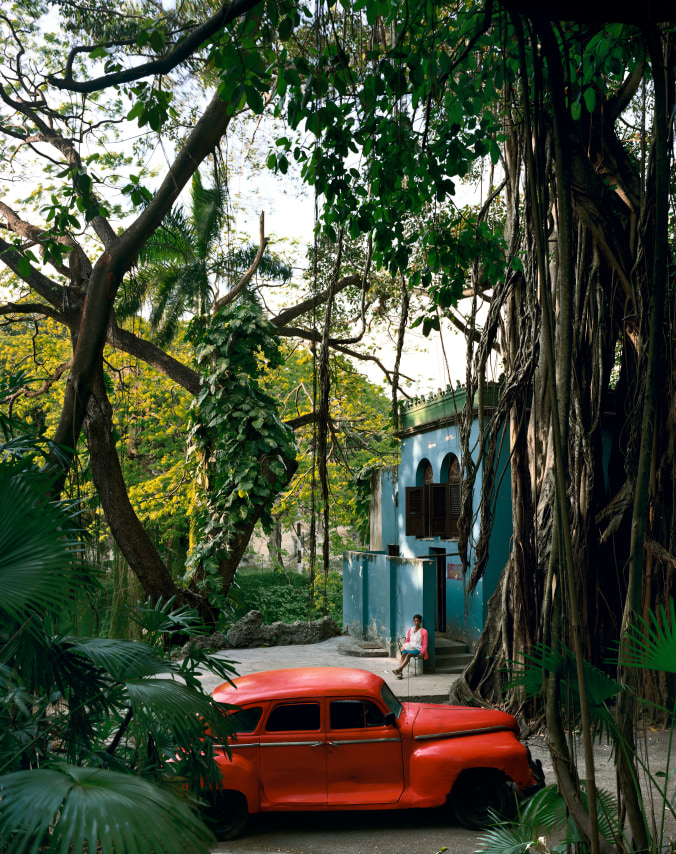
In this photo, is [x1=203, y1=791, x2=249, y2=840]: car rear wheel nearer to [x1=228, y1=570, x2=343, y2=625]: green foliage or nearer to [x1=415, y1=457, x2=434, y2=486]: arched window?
[x1=415, y1=457, x2=434, y2=486]: arched window

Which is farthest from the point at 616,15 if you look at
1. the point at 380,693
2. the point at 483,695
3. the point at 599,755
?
the point at 483,695

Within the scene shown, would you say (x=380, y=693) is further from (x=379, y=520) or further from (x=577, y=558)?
(x=379, y=520)

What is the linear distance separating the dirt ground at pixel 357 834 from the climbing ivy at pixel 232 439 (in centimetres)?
565

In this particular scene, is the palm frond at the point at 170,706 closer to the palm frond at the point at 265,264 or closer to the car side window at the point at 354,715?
the car side window at the point at 354,715

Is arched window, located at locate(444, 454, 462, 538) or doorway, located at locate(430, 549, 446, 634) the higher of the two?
arched window, located at locate(444, 454, 462, 538)

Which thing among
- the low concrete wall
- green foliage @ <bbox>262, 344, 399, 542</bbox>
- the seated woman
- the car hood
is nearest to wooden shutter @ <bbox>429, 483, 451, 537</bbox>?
the low concrete wall

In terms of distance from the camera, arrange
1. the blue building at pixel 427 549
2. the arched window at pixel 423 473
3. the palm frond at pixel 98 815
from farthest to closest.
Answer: the arched window at pixel 423 473
the blue building at pixel 427 549
the palm frond at pixel 98 815

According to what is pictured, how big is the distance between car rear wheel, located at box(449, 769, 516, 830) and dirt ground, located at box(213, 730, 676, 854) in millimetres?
125

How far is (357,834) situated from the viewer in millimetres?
5703

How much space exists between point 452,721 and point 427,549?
320 inches

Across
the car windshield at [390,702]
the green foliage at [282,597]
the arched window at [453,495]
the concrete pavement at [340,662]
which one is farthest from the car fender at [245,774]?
the green foliage at [282,597]

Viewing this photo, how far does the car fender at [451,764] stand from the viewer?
18.3 ft

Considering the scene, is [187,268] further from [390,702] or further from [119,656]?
[119,656]

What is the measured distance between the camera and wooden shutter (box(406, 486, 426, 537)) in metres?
13.7
